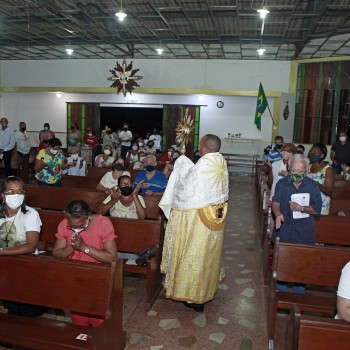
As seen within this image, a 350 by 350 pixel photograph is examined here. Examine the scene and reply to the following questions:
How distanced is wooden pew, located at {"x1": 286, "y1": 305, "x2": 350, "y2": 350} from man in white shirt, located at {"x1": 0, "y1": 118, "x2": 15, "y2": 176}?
9.09 metres

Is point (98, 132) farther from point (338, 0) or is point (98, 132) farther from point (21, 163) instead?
point (338, 0)

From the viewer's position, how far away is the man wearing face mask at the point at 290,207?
366 centimetres

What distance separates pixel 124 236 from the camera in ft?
12.9

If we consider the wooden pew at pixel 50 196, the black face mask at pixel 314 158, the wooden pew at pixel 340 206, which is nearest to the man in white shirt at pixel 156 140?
the wooden pew at pixel 50 196

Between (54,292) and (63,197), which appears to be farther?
(63,197)

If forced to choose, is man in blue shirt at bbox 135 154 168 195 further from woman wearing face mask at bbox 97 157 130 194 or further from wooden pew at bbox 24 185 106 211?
wooden pew at bbox 24 185 106 211

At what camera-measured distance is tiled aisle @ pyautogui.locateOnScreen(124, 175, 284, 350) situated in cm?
324

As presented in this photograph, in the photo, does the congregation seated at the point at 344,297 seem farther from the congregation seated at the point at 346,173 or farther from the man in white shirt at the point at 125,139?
the man in white shirt at the point at 125,139

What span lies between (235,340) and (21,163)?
30.4 ft

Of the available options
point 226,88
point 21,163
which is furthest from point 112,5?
point 226,88

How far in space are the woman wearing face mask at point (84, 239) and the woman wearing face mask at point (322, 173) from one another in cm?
293

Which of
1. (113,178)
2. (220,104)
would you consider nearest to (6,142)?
(113,178)

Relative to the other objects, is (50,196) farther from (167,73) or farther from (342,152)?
(167,73)

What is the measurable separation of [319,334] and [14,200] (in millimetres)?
2350
